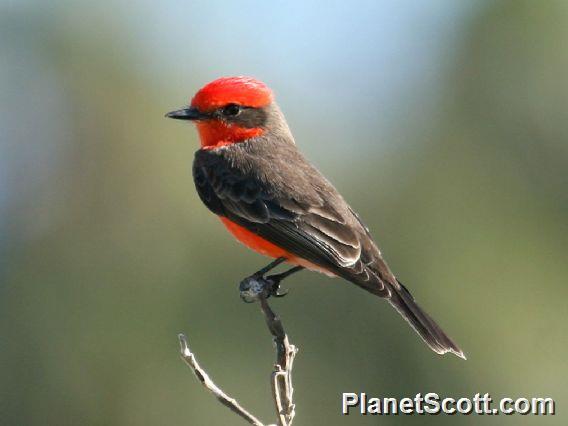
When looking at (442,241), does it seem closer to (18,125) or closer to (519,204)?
(519,204)

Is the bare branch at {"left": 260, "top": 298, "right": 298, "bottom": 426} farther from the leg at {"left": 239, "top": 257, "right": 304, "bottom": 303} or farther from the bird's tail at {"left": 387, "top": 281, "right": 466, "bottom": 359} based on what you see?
the bird's tail at {"left": 387, "top": 281, "right": 466, "bottom": 359}

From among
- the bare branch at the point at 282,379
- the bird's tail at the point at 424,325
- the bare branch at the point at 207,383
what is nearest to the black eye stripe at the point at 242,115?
the bird's tail at the point at 424,325

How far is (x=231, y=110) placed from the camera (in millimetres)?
7465

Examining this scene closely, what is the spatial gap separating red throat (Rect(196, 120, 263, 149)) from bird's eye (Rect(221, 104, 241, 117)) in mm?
66

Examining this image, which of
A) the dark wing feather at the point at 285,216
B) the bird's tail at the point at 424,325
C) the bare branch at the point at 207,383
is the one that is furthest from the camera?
the dark wing feather at the point at 285,216

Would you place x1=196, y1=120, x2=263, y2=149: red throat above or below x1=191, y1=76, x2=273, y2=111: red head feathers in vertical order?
below

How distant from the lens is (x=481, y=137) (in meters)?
16.1

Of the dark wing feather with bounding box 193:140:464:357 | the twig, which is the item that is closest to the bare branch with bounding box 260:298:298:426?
the twig

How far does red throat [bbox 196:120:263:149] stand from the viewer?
7.45 meters

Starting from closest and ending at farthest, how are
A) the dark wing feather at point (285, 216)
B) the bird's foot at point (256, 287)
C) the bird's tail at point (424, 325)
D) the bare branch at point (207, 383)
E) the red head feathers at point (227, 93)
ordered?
the bare branch at point (207, 383)
the bird's foot at point (256, 287)
the bird's tail at point (424, 325)
the dark wing feather at point (285, 216)
the red head feathers at point (227, 93)

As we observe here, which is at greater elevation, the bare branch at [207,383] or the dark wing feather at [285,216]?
the dark wing feather at [285,216]

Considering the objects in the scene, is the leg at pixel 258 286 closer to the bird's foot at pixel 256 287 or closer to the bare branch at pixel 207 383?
the bird's foot at pixel 256 287

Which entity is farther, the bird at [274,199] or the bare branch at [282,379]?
the bird at [274,199]

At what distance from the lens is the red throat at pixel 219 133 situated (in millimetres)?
7449
